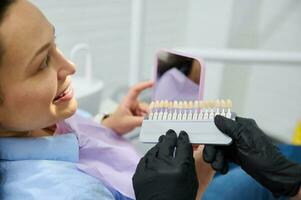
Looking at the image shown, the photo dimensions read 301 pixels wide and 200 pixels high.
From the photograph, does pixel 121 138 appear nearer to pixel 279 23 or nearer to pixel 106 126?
pixel 106 126

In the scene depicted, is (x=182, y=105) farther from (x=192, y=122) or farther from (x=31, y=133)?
(x=31, y=133)

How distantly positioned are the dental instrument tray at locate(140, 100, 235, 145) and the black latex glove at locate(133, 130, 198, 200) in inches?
0.9

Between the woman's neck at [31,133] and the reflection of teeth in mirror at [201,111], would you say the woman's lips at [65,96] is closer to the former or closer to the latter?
the woman's neck at [31,133]

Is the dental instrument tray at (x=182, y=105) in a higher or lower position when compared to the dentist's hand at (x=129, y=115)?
higher

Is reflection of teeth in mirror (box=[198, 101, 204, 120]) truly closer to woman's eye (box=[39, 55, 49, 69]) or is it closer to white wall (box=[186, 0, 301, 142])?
woman's eye (box=[39, 55, 49, 69])

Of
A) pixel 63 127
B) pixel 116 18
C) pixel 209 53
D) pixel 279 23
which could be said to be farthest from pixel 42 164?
pixel 279 23

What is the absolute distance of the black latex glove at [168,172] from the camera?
2.12 feet

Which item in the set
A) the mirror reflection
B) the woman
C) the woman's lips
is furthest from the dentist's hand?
the woman's lips

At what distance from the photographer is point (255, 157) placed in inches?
28.8

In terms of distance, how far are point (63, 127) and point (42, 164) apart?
18cm

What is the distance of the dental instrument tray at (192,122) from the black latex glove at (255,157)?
2cm

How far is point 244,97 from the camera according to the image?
1864 millimetres

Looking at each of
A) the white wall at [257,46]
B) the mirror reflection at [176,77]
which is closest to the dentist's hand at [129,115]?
the mirror reflection at [176,77]

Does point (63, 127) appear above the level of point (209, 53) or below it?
below
